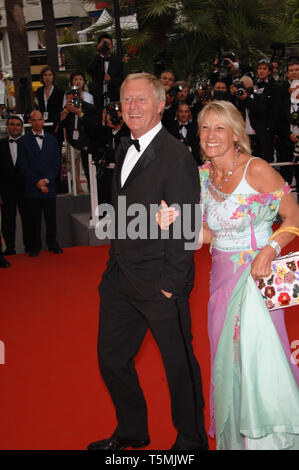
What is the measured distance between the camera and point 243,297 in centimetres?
238

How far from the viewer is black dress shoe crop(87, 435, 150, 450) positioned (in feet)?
8.33

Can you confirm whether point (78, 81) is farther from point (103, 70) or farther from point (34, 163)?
point (34, 163)

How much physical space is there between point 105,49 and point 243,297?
538 centimetres

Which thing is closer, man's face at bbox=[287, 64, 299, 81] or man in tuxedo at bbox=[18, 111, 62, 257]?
man in tuxedo at bbox=[18, 111, 62, 257]

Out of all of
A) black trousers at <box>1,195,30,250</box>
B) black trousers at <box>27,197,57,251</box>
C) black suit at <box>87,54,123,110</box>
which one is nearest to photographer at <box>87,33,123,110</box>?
black suit at <box>87,54,123,110</box>

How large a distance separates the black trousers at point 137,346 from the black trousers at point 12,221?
4.38 metres

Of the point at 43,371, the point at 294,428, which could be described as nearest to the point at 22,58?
the point at 43,371

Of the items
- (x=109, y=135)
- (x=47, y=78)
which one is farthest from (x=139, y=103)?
(x=47, y=78)

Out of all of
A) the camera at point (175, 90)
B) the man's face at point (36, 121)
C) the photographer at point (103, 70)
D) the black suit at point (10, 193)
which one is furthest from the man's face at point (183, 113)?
the black suit at point (10, 193)

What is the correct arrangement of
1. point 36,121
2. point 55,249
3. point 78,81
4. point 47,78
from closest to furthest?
1. point 36,121
2. point 55,249
3. point 78,81
4. point 47,78

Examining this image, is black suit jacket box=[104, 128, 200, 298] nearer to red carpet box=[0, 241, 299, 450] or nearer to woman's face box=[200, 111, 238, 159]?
woman's face box=[200, 111, 238, 159]

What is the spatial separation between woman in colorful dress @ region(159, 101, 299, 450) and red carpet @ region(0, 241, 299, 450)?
1.31 feet

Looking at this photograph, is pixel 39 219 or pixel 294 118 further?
pixel 294 118
